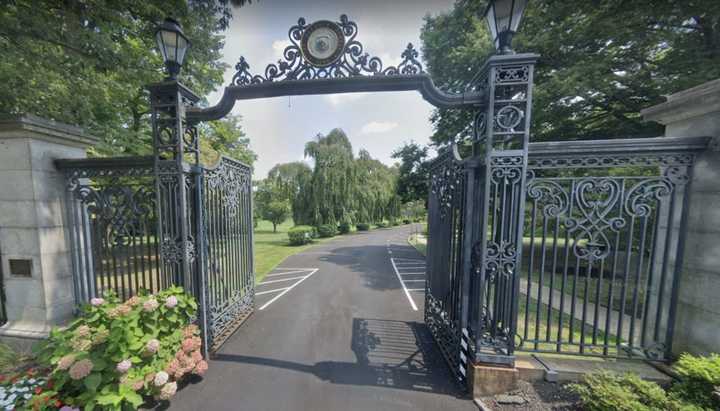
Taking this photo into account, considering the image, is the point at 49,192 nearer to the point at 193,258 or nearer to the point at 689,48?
the point at 193,258

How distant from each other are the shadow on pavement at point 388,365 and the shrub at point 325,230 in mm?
13362

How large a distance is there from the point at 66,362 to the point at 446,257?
4.12 m

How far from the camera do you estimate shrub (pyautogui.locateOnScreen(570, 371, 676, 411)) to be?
1.90 m

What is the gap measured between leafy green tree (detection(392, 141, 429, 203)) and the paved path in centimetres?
970

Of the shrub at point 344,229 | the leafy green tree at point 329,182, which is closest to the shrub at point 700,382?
the leafy green tree at point 329,182

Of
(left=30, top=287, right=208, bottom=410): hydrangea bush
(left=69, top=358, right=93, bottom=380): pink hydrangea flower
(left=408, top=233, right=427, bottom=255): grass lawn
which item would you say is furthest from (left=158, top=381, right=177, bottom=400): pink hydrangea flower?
(left=408, top=233, right=427, bottom=255): grass lawn

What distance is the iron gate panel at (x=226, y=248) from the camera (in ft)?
10.4

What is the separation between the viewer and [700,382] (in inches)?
76.9

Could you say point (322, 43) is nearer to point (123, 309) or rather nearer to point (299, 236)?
point (123, 309)

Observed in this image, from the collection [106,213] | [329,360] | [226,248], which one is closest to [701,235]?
[329,360]

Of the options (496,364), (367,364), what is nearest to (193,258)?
(367,364)

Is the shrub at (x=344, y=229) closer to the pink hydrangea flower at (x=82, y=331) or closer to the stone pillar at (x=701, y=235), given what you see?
the pink hydrangea flower at (x=82, y=331)

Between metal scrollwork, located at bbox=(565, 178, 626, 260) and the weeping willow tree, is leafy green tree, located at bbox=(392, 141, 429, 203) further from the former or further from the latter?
metal scrollwork, located at bbox=(565, 178, 626, 260)

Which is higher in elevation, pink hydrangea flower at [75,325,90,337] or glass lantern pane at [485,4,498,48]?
glass lantern pane at [485,4,498,48]
